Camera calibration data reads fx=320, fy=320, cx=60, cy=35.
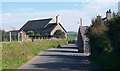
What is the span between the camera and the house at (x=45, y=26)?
111m

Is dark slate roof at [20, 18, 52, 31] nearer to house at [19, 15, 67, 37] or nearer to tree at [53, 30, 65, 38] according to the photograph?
house at [19, 15, 67, 37]

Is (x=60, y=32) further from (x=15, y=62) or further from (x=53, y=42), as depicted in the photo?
(x=15, y=62)

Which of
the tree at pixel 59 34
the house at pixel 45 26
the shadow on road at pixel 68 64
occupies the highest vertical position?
the house at pixel 45 26

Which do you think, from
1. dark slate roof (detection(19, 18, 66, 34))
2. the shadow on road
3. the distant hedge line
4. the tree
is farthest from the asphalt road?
dark slate roof (detection(19, 18, 66, 34))

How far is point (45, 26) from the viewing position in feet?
384

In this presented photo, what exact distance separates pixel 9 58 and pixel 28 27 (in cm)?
9958

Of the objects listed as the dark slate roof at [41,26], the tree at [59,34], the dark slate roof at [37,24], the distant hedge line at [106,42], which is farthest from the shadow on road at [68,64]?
the dark slate roof at [37,24]

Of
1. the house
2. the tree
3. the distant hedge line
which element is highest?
the house

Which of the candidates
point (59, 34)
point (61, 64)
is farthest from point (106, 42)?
point (59, 34)

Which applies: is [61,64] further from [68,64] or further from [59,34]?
[59,34]

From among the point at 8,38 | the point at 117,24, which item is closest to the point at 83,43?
the point at 8,38

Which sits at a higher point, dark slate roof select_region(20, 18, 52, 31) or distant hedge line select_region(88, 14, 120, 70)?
dark slate roof select_region(20, 18, 52, 31)

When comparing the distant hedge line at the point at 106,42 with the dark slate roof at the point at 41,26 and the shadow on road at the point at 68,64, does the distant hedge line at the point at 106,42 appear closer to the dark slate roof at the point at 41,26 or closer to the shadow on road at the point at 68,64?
the shadow on road at the point at 68,64

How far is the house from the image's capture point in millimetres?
110562
